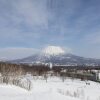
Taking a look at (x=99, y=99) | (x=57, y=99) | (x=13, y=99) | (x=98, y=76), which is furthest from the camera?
(x=98, y=76)

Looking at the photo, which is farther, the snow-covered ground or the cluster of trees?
the cluster of trees

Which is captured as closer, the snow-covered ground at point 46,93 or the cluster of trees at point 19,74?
the snow-covered ground at point 46,93

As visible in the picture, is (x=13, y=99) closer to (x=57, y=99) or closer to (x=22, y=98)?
(x=22, y=98)

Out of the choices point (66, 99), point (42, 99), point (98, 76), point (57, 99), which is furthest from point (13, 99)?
point (98, 76)

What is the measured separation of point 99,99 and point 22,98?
13.5 m

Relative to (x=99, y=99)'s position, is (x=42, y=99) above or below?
above

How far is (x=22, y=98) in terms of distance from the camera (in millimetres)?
12383

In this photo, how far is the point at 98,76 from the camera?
72750 mm

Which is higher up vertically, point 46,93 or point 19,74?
point 19,74

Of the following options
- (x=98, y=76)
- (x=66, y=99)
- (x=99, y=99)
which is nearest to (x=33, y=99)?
(x=66, y=99)

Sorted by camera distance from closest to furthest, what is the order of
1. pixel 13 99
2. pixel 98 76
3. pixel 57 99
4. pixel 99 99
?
pixel 13 99
pixel 57 99
pixel 99 99
pixel 98 76

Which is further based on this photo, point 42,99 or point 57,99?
point 57,99

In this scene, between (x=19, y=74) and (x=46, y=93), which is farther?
(x=19, y=74)

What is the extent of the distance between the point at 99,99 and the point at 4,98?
14.3 metres
